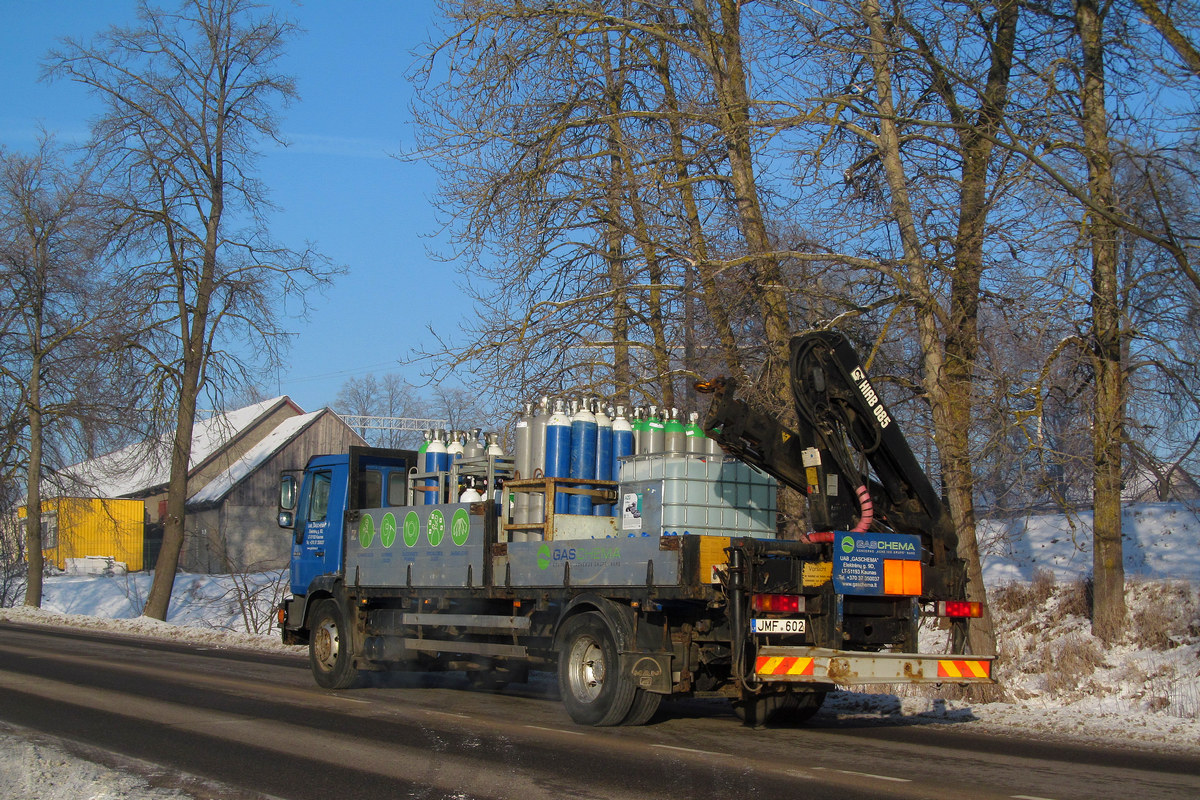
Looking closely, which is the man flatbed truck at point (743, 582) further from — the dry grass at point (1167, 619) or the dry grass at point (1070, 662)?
the dry grass at point (1167, 619)

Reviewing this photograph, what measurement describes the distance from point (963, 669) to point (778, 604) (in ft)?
6.11

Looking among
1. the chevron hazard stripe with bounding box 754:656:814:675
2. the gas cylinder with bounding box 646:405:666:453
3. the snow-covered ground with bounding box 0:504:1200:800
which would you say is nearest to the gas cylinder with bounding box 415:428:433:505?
the gas cylinder with bounding box 646:405:666:453

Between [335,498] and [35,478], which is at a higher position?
[35,478]

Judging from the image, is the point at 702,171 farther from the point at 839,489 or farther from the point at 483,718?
the point at 483,718

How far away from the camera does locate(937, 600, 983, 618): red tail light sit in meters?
9.84

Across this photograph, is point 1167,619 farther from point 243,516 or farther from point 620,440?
point 243,516

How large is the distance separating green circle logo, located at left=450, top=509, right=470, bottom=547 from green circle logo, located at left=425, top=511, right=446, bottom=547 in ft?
0.55

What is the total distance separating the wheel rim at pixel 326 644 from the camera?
44.7 ft

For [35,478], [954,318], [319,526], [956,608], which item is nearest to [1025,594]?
[954,318]

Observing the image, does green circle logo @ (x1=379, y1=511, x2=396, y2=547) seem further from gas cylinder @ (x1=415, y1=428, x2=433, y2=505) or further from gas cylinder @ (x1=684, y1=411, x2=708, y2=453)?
gas cylinder @ (x1=684, y1=411, x2=708, y2=453)

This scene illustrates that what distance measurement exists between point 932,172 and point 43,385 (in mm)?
29818

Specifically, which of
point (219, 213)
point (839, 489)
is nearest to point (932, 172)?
point (839, 489)

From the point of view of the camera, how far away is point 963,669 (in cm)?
956

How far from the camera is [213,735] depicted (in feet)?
30.9
